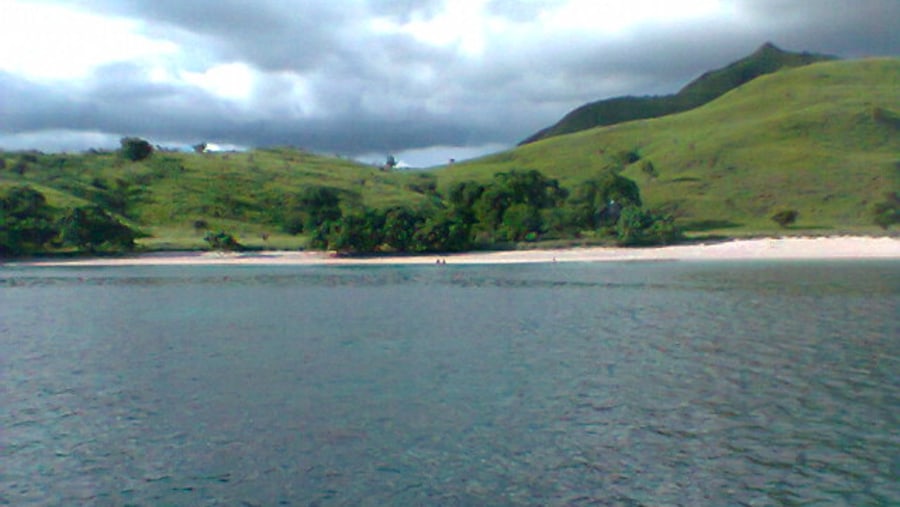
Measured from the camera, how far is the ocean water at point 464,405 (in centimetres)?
1493

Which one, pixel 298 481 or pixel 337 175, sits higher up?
pixel 337 175

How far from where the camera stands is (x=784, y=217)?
119812 mm

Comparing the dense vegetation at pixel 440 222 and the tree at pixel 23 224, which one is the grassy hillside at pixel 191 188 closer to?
the dense vegetation at pixel 440 222

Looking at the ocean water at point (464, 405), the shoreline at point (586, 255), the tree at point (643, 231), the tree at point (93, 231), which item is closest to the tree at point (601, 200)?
the tree at point (643, 231)

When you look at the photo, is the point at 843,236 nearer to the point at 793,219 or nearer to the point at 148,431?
the point at 793,219

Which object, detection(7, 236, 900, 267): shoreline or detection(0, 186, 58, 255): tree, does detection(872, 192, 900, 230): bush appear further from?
detection(0, 186, 58, 255): tree

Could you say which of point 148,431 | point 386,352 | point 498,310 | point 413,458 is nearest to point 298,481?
point 413,458

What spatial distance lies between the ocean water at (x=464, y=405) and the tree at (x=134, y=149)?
426 feet

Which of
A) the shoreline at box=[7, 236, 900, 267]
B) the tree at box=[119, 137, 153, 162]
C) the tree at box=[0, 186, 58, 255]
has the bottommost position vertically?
the shoreline at box=[7, 236, 900, 267]

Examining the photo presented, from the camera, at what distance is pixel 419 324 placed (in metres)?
38.7

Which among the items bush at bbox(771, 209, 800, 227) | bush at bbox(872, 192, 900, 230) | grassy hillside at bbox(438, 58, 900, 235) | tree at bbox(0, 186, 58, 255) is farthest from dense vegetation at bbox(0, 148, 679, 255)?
bush at bbox(872, 192, 900, 230)

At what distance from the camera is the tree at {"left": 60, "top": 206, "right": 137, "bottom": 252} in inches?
4027

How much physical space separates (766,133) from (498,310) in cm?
14549

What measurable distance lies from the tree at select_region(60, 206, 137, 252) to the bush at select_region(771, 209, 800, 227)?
88123mm
